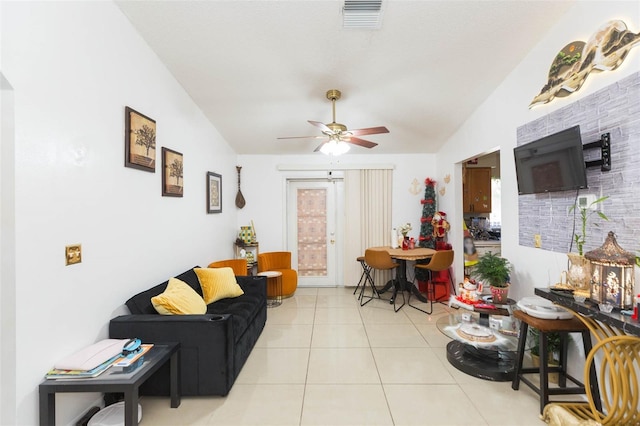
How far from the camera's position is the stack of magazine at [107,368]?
1688 millimetres

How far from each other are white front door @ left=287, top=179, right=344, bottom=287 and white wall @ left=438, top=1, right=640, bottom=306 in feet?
8.21

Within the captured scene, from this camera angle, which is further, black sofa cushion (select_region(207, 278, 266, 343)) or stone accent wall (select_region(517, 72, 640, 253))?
black sofa cushion (select_region(207, 278, 266, 343))

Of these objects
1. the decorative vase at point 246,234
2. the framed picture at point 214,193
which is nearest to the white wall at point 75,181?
the framed picture at point 214,193

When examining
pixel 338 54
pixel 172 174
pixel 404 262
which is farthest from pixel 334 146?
A: pixel 404 262

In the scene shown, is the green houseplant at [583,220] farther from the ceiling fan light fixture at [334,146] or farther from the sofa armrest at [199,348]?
the sofa armrest at [199,348]

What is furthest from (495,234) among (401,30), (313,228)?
(401,30)

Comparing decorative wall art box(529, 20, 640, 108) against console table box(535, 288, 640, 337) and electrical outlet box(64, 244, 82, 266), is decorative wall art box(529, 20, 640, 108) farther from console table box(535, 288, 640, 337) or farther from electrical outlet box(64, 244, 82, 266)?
electrical outlet box(64, 244, 82, 266)

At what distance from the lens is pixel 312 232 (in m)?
5.72

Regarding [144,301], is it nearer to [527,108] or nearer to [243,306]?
[243,306]

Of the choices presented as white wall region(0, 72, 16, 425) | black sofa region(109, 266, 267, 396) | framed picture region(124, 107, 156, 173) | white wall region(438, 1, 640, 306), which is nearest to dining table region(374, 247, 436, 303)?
white wall region(438, 1, 640, 306)

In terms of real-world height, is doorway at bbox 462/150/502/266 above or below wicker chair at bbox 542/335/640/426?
Answer: above

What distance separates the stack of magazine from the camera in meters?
1.69

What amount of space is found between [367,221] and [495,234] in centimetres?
244

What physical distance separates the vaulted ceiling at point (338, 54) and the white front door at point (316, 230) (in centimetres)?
176
